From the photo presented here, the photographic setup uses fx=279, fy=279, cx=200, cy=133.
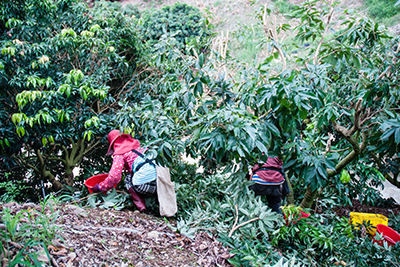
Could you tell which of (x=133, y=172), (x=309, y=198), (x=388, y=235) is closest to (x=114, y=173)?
(x=133, y=172)

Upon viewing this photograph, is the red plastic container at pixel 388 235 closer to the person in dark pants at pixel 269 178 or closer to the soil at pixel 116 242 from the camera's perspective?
the person in dark pants at pixel 269 178

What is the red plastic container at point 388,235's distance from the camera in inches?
140

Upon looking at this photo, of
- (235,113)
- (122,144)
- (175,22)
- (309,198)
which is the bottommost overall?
(309,198)

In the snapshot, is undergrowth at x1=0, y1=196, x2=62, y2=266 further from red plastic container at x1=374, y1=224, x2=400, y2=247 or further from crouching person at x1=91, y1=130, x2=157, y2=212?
red plastic container at x1=374, y1=224, x2=400, y2=247

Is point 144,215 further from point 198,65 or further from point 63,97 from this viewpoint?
point 63,97

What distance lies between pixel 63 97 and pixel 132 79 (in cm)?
169

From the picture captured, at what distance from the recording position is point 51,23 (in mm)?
5219

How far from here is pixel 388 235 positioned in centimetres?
379

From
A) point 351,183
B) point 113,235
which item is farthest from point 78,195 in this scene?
point 351,183

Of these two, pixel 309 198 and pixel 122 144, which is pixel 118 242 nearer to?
pixel 122 144

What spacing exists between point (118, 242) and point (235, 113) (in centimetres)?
163

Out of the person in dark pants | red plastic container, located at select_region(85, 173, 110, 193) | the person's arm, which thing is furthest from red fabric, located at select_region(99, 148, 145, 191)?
the person in dark pants

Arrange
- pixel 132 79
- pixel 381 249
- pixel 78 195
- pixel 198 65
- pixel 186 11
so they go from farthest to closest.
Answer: pixel 186 11
pixel 132 79
pixel 78 195
pixel 381 249
pixel 198 65

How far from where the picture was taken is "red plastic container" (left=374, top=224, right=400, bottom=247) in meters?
3.56
